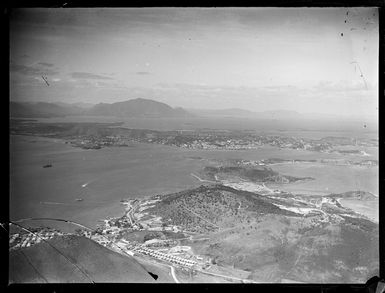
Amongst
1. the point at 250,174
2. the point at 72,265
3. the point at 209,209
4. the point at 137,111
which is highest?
the point at 137,111

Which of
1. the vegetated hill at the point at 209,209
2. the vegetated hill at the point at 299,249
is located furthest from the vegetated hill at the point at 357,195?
the vegetated hill at the point at 209,209

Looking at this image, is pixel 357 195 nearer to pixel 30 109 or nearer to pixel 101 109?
pixel 101 109

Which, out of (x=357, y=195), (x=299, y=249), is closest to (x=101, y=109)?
(x=299, y=249)

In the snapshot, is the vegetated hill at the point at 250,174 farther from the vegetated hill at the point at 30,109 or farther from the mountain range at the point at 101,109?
the vegetated hill at the point at 30,109

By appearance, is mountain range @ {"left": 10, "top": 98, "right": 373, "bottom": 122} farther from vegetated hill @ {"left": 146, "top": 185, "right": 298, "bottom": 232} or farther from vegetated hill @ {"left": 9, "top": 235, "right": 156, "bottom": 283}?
vegetated hill @ {"left": 9, "top": 235, "right": 156, "bottom": 283}

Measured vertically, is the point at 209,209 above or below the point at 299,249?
above

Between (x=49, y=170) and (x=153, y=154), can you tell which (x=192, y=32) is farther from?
(x=49, y=170)
